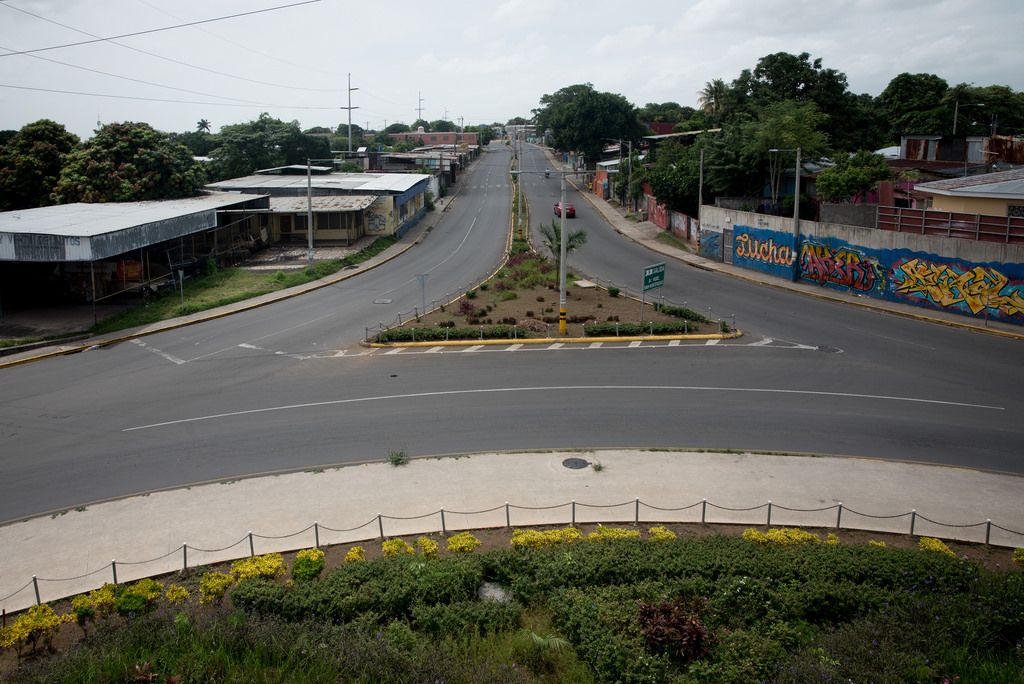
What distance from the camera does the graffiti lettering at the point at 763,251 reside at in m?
39.8

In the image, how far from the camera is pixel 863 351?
1008 inches

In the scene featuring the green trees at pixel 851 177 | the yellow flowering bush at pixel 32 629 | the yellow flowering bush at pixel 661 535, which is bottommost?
the yellow flowering bush at pixel 32 629

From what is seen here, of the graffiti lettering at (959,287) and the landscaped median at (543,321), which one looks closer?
the landscaped median at (543,321)

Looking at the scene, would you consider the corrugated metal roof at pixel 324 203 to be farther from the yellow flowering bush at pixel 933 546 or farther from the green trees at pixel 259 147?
the yellow flowering bush at pixel 933 546

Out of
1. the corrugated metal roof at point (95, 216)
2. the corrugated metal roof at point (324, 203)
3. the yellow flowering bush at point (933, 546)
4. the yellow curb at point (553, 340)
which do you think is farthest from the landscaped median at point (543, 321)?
the corrugated metal roof at point (324, 203)

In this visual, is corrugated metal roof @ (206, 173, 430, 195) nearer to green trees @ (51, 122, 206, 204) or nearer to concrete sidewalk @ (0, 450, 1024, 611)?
green trees @ (51, 122, 206, 204)

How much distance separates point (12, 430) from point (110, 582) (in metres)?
9.65

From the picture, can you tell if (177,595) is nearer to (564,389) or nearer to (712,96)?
(564,389)

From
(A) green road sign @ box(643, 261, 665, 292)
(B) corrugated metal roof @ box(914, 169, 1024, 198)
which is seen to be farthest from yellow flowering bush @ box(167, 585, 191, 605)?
(B) corrugated metal roof @ box(914, 169, 1024, 198)

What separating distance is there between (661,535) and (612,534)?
0.88 m

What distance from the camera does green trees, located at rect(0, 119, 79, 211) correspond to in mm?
44625

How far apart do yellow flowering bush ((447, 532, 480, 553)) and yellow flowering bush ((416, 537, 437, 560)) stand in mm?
277

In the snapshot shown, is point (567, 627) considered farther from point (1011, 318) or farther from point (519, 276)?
point (519, 276)

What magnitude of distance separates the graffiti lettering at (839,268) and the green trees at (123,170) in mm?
39535
